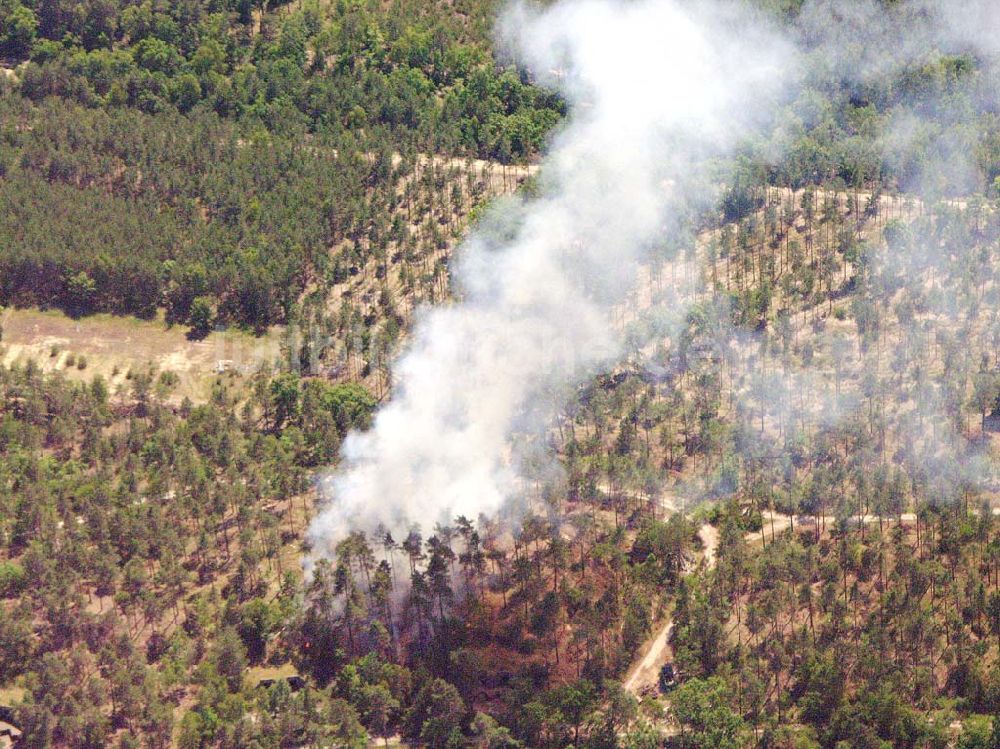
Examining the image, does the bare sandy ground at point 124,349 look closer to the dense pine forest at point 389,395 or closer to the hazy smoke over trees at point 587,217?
the dense pine forest at point 389,395

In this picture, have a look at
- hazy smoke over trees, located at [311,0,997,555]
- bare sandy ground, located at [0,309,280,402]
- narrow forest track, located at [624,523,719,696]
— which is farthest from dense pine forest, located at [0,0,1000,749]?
hazy smoke over trees, located at [311,0,997,555]

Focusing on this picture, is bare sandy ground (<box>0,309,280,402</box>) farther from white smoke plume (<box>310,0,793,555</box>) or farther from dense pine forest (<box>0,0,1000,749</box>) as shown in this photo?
white smoke plume (<box>310,0,793,555</box>)

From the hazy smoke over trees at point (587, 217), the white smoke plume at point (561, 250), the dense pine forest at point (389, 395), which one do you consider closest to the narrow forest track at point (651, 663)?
the dense pine forest at point (389, 395)

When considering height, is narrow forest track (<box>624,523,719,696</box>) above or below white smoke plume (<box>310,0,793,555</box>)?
below

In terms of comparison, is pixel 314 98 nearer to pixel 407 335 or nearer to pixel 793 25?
pixel 407 335

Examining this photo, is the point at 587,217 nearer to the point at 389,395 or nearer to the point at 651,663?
the point at 389,395
